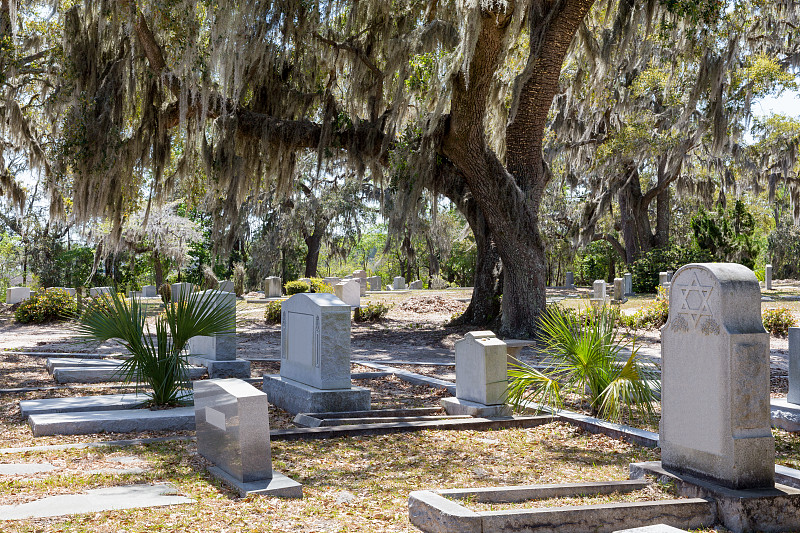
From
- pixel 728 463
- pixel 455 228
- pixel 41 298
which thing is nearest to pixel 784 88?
pixel 728 463

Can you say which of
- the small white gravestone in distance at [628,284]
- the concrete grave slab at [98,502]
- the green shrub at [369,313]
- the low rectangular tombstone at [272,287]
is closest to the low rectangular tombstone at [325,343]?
the concrete grave slab at [98,502]

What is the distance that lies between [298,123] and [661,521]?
39.1 ft

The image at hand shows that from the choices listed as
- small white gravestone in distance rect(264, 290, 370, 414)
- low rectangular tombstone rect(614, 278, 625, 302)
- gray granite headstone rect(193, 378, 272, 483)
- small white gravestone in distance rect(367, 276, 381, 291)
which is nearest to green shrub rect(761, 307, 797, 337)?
low rectangular tombstone rect(614, 278, 625, 302)

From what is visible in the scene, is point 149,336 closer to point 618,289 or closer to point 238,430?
point 238,430

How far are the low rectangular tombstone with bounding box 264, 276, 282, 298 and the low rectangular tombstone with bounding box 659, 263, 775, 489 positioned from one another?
2629cm

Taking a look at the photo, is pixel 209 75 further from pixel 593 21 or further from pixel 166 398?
pixel 593 21

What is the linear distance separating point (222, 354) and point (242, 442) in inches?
215

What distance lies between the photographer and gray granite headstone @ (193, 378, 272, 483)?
16.0ft

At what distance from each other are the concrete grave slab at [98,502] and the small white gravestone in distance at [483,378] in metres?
3.66

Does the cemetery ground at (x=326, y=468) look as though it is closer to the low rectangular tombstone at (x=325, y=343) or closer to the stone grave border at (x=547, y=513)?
the stone grave border at (x=547, y=513)

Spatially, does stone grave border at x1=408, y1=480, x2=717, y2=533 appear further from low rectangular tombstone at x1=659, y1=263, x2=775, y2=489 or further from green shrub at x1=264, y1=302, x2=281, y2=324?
green shrub at x1=264, y1=302, x2=281, y2=324

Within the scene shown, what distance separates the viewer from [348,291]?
74.1 ft

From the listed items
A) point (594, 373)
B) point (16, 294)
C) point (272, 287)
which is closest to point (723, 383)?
point (594, 373)

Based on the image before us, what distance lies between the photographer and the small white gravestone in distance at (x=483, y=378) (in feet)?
24.9
